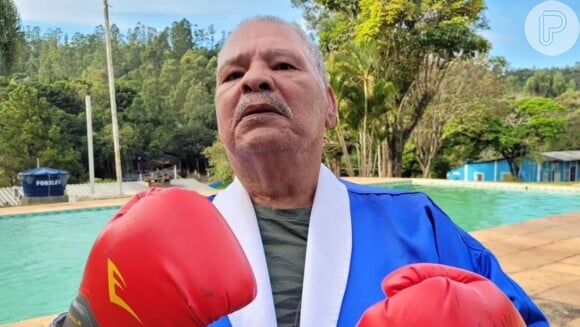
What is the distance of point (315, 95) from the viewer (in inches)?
40.1

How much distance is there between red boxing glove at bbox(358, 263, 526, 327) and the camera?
1.87 feet

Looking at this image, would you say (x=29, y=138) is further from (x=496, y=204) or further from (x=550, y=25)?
(x=550, y=25)

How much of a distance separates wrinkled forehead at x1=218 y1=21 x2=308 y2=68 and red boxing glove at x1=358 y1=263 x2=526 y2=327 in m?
0.55

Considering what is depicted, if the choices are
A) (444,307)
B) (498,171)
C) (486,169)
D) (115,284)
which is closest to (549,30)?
(444,307)

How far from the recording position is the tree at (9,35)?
10.5m

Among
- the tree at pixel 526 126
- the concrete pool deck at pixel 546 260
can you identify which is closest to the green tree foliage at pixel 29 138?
the tree at pixel 526 126

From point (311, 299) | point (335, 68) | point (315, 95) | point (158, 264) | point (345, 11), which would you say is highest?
point (345, 11)

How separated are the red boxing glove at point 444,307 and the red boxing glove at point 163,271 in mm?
183

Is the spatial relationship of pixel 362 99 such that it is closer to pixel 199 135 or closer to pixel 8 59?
pixel 8 59

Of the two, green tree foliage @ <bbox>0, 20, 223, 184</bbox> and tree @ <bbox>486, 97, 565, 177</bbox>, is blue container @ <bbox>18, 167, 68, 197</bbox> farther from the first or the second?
tree @ <bbox>486, 97, 565, 177</bbox>

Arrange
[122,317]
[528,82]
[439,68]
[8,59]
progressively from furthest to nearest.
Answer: [528,82] → [439,68] → [8,59] → [122,317]

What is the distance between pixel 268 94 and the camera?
941mm

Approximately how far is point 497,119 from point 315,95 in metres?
17.2

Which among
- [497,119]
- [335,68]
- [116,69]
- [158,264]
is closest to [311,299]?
[158,264]
